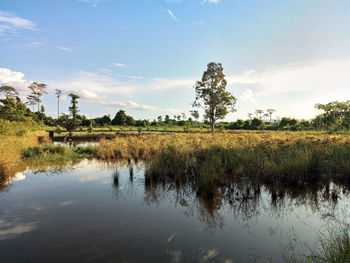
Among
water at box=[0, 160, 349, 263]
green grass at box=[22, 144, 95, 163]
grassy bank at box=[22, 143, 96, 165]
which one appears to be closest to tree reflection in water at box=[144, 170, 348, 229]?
water at box=[0, 160, 349, 263]

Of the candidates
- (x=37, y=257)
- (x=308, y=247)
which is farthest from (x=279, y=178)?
(x=37, y=257)

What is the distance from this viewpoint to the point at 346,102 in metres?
49.8

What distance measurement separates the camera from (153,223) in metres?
4.30

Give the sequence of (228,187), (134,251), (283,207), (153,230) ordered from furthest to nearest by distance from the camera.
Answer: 1. (228,187)
2. (283,207)
3. (153,230)
4. (134,251)

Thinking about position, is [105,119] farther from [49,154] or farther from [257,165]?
[257,165]

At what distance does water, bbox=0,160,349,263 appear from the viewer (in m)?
3.28

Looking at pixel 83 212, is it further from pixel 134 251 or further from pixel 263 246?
pixel 263 246

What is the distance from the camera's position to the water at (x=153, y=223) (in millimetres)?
3277

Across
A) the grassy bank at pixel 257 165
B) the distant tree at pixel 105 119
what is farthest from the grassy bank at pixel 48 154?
the distant tree at pixel 105 119

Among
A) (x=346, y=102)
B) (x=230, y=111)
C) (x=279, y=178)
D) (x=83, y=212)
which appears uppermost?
(x=346, y=102)

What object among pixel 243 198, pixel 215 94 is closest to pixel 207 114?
pixel 215 94

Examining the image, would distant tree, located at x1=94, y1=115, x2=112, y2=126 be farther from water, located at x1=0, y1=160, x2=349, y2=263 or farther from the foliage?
water, located at x1=0, y1=160, x2=349, y2=263

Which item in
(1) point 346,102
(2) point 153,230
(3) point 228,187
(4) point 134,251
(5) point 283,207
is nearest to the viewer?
(4) point 134,251

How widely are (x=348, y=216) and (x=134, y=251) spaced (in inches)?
172
